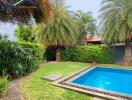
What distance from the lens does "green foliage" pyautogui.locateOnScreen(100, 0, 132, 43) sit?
16048 mm

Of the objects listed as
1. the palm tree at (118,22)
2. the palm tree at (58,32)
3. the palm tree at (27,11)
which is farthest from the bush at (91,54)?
the palm tree at (27,11)

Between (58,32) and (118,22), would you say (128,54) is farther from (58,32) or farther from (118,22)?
(58,32)

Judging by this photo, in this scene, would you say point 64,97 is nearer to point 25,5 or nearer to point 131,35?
point 25,5

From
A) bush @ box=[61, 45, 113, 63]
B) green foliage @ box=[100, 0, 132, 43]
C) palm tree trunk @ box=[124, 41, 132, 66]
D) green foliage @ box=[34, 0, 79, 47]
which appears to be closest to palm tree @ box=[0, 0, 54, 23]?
green foliage @ box=[34, 0, 79, 47]

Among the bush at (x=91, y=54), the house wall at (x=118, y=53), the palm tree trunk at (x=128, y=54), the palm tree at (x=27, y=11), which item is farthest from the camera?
the house wall at (x=118, y=53)

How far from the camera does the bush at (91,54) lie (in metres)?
18.7

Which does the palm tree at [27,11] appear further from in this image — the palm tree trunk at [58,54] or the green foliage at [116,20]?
the palm tree trunk at [58,54]

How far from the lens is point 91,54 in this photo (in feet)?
61.9

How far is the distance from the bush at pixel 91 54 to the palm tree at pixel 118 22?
5.16 feet

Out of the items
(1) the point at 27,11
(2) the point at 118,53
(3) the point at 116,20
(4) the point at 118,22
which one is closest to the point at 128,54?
(2) the point at 118,53

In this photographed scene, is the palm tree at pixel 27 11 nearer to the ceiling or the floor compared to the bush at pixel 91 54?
nearer to the ceiling

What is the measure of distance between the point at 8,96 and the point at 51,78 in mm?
3765

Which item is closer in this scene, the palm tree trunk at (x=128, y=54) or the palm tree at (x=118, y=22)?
the palm tree at (x=118, y=22)

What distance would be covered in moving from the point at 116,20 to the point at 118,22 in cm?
36
